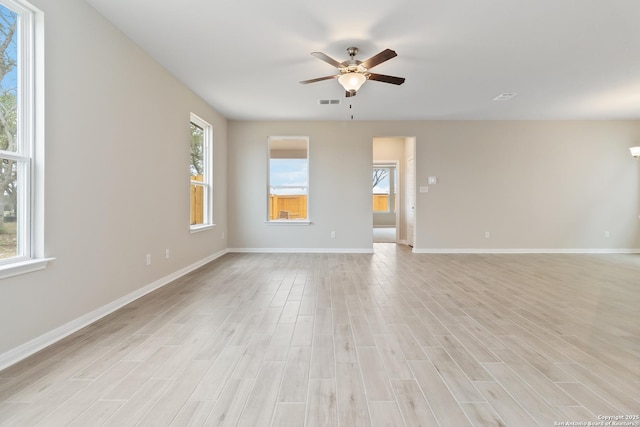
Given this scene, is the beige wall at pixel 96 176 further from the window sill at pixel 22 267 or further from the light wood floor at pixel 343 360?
the light wood floor at pixel 343 360

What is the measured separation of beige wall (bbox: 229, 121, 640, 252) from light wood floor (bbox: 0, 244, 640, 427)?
2.80 meters

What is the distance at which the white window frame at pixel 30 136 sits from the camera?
2.09 metres

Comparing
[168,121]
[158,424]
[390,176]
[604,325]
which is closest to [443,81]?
[604,325]

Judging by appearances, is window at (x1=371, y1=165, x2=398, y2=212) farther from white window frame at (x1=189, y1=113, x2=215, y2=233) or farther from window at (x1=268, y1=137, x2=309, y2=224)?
white window frame at (x1=189, y1=113, x2=215, y2=233)

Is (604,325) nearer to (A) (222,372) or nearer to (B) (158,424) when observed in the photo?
(A) (222,372)

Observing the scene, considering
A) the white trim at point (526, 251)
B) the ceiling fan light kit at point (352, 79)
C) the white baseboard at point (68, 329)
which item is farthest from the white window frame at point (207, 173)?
the white trim at point (526, 251)

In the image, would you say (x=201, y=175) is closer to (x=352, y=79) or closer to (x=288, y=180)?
(x=288, y=180)

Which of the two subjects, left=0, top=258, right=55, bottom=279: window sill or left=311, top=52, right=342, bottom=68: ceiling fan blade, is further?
left=311, top=52, right=342, bottom=68: ceiling fan blade

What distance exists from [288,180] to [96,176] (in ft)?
13.5

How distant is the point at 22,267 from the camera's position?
6.48 ft

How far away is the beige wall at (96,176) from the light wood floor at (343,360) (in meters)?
0.31

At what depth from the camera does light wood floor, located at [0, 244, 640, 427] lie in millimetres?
1494

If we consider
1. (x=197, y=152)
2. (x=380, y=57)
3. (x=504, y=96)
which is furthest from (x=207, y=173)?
(x=504, y=96)

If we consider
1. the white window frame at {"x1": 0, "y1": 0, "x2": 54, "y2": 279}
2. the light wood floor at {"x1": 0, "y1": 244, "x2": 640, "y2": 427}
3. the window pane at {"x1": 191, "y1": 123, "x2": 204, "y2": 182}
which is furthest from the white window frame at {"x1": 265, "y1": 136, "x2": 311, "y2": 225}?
the white window frame at {"x1": 0, "y1": 0, "x2": 54, "y2": 279}
